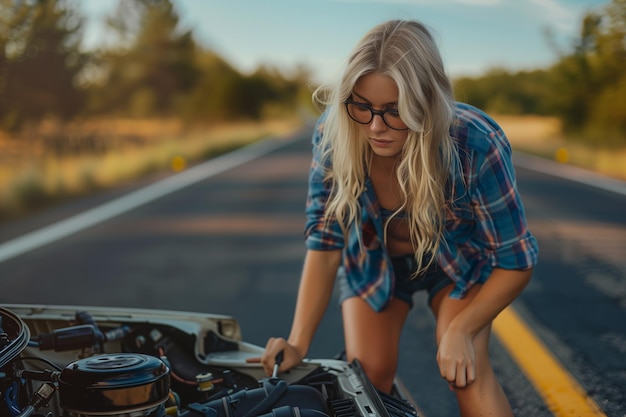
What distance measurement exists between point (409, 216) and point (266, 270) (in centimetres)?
441

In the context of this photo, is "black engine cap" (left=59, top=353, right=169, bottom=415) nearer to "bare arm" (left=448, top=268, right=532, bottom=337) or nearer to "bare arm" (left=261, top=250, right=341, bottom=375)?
"bare arm" (left=261, top=250, right=341, bottom=375)

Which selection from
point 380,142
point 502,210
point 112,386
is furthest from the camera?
point 502,210

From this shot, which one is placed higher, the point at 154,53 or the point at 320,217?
the point at 154,53

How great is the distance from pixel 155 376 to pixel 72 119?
36.8 m

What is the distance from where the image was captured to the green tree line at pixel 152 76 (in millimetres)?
23891

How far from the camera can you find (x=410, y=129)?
3.02 metres

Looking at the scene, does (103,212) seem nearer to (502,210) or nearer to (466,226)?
(466,226)

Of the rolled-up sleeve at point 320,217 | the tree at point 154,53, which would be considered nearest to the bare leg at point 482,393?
the rolled-up sleeve at point 320,217

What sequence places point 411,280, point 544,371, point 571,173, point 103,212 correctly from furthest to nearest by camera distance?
point 571,173, point 103,212, point 544,371, point 411,280

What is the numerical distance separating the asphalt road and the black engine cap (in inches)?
80.6

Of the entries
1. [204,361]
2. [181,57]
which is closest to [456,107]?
[204,361]

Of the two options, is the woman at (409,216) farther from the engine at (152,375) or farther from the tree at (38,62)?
the tree at (38,62)

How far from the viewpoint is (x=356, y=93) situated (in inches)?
120

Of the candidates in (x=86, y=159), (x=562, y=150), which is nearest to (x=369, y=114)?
(x=86, y=159)
